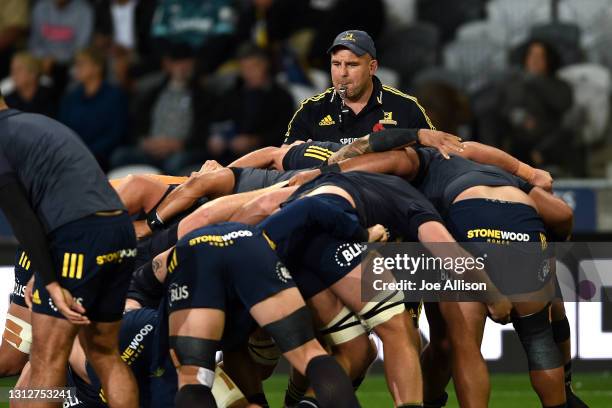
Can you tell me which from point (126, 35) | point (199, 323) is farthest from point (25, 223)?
point (126, 35)

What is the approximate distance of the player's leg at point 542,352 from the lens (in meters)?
7.54

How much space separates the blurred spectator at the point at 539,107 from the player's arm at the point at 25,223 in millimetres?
6161

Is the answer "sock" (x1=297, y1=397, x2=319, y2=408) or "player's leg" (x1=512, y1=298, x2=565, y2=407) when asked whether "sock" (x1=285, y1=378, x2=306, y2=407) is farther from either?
"player's leg" (x1=512, y1=298, x2=565, y2=407)

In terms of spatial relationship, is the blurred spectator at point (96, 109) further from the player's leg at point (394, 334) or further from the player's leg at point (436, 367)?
the player's leg at point (394, 334)

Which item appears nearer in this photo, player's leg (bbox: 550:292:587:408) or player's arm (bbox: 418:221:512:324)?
player's arm (bbox: 418:221:512:324)

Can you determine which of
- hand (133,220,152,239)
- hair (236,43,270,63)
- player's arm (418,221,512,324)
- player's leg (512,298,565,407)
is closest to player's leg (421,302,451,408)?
player's leg (512,298,565,407)

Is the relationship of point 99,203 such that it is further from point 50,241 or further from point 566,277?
point 566,277

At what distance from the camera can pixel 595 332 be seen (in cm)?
994

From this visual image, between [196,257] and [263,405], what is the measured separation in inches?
43.7

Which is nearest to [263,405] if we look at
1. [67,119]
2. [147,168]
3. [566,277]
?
[566,277]

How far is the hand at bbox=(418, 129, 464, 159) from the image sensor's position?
7.81 meters

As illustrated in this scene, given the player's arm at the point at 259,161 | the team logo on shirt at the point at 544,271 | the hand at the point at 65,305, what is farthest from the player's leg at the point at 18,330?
the team logo on shirt at the point at 544,271

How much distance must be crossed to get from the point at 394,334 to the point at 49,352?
1.76 meters

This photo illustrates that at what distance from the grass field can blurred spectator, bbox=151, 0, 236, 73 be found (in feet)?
12.4
